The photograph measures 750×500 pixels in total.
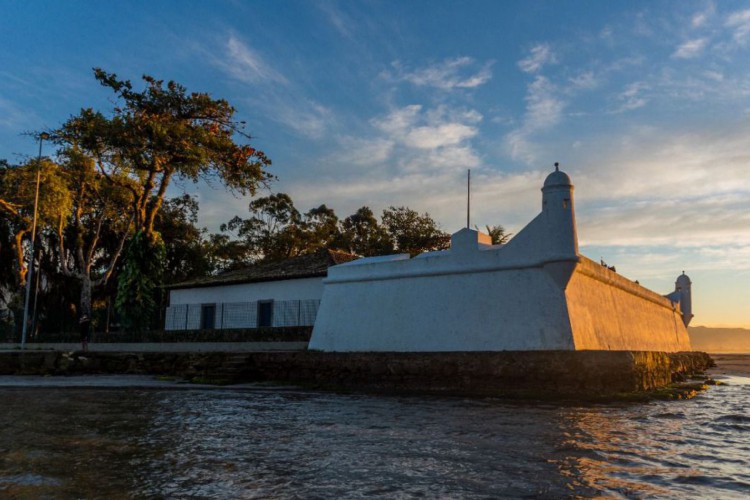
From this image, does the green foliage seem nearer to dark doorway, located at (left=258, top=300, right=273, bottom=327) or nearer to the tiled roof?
the tiled roof

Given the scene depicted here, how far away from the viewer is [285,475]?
540 cm

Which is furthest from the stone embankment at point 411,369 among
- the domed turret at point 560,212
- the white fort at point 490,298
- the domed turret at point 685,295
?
the domed turret at point 685,295

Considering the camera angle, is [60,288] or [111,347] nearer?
[111,347]

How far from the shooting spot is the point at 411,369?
47.9 ft

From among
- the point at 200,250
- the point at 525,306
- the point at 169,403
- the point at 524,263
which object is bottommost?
the point at 169,403

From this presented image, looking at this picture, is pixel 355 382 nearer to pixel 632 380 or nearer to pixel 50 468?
pixel 632 380

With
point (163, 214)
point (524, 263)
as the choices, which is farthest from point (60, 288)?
point (524, 263)

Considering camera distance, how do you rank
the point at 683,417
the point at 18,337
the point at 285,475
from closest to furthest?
1. the point at 285,475
2. the point at 683,417
3. the point at 18,337

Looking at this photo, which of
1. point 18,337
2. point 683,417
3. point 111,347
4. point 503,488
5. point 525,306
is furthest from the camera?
point 18,337

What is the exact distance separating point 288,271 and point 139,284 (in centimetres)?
792

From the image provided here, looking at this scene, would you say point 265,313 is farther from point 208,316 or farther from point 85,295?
point 85,295

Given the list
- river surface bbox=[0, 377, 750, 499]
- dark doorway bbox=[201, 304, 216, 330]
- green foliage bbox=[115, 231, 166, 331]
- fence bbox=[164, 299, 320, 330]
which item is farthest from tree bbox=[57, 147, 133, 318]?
river surface bbox=[0, 377, 750, 499]

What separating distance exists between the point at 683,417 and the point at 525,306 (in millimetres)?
5125

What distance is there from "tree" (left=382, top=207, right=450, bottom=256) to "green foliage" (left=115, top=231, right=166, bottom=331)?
18276mm
